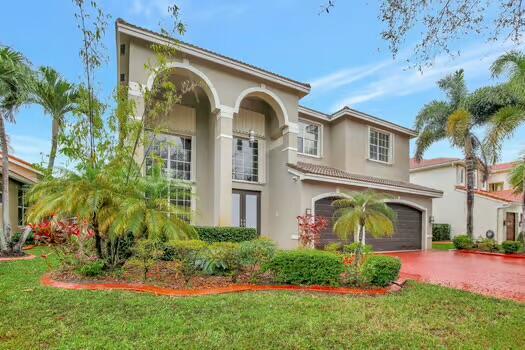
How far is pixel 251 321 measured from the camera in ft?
16.0

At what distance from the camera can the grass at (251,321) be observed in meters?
4.18

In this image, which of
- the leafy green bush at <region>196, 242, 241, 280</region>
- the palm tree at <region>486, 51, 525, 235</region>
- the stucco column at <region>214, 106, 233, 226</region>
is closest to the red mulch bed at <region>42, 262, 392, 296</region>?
the leafy green bush at <region>196, 242, 241, 280</region>

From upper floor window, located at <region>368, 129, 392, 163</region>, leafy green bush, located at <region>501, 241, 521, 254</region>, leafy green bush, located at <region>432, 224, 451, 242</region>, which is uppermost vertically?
A: upper floor window, located at <region>368, 129, 392, 163</region>

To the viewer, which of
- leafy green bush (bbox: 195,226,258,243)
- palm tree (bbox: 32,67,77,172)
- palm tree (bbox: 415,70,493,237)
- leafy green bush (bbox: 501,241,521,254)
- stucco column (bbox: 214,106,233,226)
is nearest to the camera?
leafy green bush (bbox: 195,226,258,243)

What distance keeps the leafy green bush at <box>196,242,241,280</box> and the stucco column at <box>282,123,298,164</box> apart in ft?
27.1

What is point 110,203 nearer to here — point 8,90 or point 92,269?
point 92,269

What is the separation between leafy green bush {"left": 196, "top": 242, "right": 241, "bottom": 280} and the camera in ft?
24.6

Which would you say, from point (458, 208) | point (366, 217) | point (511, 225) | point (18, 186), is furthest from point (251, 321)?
point (511, 225)

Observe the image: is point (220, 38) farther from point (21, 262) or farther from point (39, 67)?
point (21, 262)

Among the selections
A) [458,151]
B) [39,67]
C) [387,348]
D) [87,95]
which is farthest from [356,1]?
[458,151]

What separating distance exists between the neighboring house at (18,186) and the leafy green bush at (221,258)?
13.5 metres

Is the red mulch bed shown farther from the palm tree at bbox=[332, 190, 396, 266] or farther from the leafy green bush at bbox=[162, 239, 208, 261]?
the palm tree at bbox=[332, 190, 396, 266]

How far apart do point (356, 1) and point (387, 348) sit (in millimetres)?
5419

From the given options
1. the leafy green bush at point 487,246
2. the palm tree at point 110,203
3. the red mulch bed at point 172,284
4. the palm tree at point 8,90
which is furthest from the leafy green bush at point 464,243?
the palm tree at point 8,90
